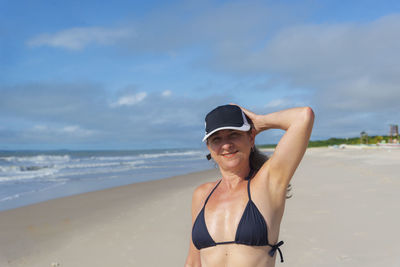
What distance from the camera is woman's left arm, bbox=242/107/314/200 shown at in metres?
2.04

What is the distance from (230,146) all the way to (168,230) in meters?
4.81

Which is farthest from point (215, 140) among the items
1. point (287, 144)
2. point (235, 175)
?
point (287, 144)

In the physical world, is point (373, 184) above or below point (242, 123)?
below

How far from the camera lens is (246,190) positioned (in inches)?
86.5

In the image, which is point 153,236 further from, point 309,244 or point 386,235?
point 386,235

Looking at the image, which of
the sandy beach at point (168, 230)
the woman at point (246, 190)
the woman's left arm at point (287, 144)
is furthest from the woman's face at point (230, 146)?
the sandy beach at point (168, 230)

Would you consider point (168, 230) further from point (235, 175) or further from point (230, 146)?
point (230, 146)

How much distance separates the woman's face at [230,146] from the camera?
7.14ft

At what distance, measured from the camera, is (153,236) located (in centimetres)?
613

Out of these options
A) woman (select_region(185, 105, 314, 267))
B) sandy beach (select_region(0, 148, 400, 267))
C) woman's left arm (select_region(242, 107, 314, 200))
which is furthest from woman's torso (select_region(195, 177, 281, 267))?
sandy beach (select_region(0, 148, 400, 267))

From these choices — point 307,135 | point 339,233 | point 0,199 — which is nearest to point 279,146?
point 307,135

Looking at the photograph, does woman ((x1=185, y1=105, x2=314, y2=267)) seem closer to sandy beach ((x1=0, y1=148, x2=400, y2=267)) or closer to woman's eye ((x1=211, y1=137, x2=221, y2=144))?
woman's eye ((x1=211, y1=137, x2=221, y2=144))

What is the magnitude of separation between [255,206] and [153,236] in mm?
4535

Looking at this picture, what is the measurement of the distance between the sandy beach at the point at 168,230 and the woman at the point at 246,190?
9.81 ft
